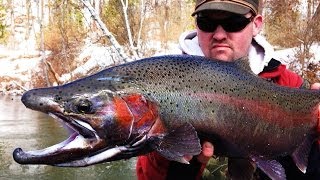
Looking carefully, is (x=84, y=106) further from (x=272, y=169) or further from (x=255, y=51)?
(x=255, y=51)

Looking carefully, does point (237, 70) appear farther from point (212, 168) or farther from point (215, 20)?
point (212, 168)

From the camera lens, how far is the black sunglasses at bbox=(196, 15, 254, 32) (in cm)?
270

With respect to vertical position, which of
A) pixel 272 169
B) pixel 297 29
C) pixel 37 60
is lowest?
pixel 37 60

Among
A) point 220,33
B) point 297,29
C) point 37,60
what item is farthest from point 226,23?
point 37,60

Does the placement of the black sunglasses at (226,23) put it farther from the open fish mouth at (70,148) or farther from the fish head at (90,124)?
the open fish mouth at (70,148)

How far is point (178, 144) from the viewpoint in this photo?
2.01 meters

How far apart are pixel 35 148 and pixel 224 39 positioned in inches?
355

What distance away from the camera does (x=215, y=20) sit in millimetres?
2707

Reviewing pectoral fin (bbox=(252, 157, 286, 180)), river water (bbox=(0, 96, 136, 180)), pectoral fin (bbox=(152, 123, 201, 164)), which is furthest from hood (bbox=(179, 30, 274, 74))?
river water (bbox=(0, 96, 136, 180))

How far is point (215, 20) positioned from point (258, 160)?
805mm

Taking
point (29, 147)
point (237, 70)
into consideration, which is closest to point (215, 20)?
point (237, 70)

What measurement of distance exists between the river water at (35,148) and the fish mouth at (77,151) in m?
6.76

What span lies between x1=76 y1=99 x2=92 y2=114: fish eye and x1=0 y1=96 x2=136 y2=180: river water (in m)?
6.78

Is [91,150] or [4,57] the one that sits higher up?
[91,150]
